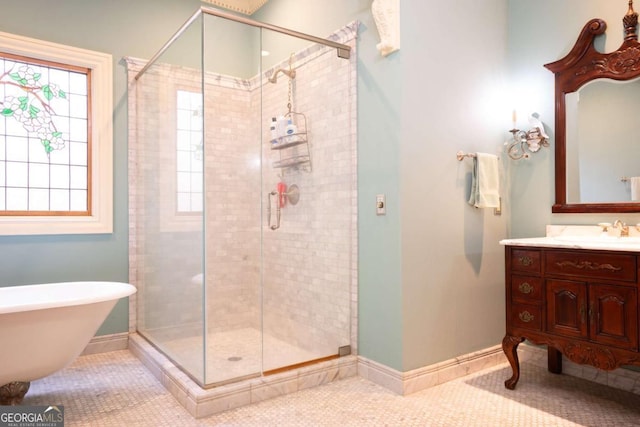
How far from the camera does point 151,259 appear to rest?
3.31 meters

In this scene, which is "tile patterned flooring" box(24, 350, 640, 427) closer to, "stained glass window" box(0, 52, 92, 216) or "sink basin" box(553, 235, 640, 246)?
"sink basin" box(553, 235, 640, 246)

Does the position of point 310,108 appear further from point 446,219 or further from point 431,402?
point 431,402

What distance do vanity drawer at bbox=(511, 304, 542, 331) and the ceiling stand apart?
3.25 metres

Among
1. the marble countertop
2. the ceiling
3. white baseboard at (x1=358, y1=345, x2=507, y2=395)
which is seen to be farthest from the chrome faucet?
the ceiling

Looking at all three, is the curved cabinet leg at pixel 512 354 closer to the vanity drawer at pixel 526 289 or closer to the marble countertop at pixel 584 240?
the vanity drawer at pixel 526 289

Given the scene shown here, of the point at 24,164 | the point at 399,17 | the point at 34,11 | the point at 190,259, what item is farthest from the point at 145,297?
the point at 399,17

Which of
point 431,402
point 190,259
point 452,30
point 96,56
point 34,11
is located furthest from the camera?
point 96,56

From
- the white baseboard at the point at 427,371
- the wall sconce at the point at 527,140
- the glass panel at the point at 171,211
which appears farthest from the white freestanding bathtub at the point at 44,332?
the wall sconce at the point at 527,140

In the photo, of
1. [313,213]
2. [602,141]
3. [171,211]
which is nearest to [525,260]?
[602,141]

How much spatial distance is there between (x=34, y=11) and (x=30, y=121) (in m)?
0.77

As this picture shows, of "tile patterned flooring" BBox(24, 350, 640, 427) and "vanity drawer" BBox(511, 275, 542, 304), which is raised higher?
"vanity drawer" BBox(511, 275, 542, 304)

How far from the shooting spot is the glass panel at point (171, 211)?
255 cm

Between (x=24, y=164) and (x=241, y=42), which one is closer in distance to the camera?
(x=241, y=42)

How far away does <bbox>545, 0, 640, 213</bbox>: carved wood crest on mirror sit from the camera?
254 cm
